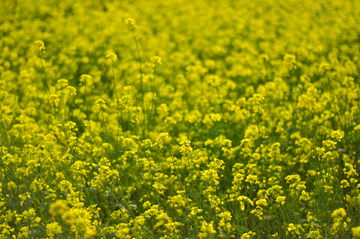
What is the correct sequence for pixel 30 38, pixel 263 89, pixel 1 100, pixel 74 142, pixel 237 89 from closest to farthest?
pixel 74 142 → pixel 1 100 → pixel 263 89 → pixel 237 89 → pixel 30 38

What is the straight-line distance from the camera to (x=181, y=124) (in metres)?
5.89

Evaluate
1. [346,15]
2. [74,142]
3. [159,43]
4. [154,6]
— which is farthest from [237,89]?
[154,6]

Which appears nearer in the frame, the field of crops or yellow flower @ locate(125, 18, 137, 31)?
the field of crops

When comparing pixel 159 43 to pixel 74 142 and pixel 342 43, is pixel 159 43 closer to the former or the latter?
pixel 342 43

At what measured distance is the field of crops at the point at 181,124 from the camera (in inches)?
146

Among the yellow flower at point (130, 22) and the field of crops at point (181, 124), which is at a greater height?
the yellow flower at point (130, 22)

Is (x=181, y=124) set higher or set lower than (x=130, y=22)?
lower

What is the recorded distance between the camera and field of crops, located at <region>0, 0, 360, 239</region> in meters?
3.70

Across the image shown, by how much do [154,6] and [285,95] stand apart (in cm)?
799

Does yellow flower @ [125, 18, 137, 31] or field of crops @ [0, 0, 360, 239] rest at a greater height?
yellow flower @ [125, 18, 137, 31]

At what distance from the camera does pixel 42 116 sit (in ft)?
20.1

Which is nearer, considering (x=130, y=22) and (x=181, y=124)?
(x=130, y=22)

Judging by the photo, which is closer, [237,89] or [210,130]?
[210,130]

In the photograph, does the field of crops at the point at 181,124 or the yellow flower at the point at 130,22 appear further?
the yellow flower at the point at 130,22
